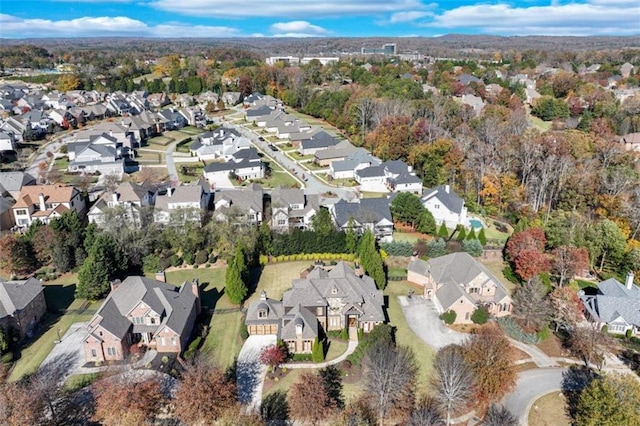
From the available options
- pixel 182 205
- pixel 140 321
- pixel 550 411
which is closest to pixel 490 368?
pixel 550 411

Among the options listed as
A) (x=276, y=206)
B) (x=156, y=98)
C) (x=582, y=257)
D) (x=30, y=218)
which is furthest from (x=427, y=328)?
(x=156, y=98)

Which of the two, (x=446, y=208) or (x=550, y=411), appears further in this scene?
(x=446, y=208)

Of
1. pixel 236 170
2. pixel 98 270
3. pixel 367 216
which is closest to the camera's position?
pixel 98 270

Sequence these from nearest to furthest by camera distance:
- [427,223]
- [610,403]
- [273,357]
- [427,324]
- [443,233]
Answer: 1. [610,403]
2. [273,357]
3. [427,324]
4. [443,233]
5. [427,223]

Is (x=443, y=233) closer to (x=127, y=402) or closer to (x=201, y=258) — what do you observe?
(x=201, y=258)

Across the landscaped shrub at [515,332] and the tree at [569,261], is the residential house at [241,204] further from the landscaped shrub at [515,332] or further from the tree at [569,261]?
the tree at [569,261]

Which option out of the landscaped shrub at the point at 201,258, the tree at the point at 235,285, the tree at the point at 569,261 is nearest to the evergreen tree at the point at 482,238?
the tree at the point at 569,261

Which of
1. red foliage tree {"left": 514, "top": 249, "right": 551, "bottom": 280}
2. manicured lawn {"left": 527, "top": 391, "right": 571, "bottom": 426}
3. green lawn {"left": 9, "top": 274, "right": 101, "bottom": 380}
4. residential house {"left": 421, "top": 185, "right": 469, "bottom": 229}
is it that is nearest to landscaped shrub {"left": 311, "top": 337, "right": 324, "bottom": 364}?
manicured lawn {"left": 527, "top": 391, "right": 571, "bottom": 426}
